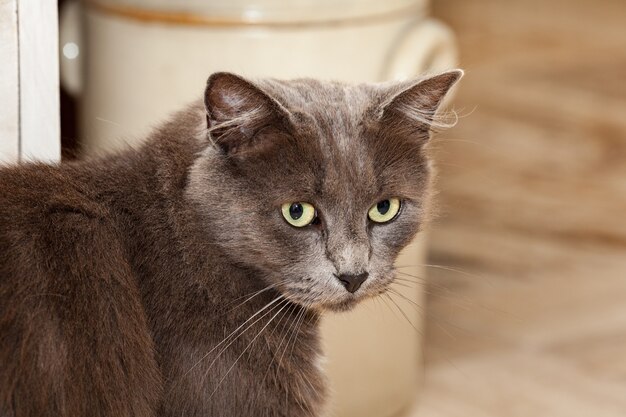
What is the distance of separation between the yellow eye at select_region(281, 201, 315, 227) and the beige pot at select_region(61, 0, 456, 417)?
65cm

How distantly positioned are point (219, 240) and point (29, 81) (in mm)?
377

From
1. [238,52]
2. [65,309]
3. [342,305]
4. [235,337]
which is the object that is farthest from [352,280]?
[238,52]

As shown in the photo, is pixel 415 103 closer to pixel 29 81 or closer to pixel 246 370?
pixel 246 370

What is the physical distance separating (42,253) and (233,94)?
1.00 feet

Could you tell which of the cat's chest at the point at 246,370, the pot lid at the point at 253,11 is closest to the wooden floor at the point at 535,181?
the pot lid at the point at 253,11

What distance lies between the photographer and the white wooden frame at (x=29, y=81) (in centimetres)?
137

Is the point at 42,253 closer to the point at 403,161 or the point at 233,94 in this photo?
the point at 233,94

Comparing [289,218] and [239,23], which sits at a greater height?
[239,23]

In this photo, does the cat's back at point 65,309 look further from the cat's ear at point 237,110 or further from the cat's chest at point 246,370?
the cat's ear at point 237,110

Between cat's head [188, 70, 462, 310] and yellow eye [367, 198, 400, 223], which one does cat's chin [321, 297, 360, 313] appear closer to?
cat's head [188, 70, 462, 310]

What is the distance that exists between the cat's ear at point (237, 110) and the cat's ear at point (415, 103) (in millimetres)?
157

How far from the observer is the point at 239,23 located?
1.92 metres

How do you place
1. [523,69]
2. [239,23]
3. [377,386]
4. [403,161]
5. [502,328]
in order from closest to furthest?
[403,161] → [239,23] → [377,386] → [502,328] → [523,69]

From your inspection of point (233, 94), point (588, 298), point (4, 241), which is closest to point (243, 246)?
point (233, 94)
